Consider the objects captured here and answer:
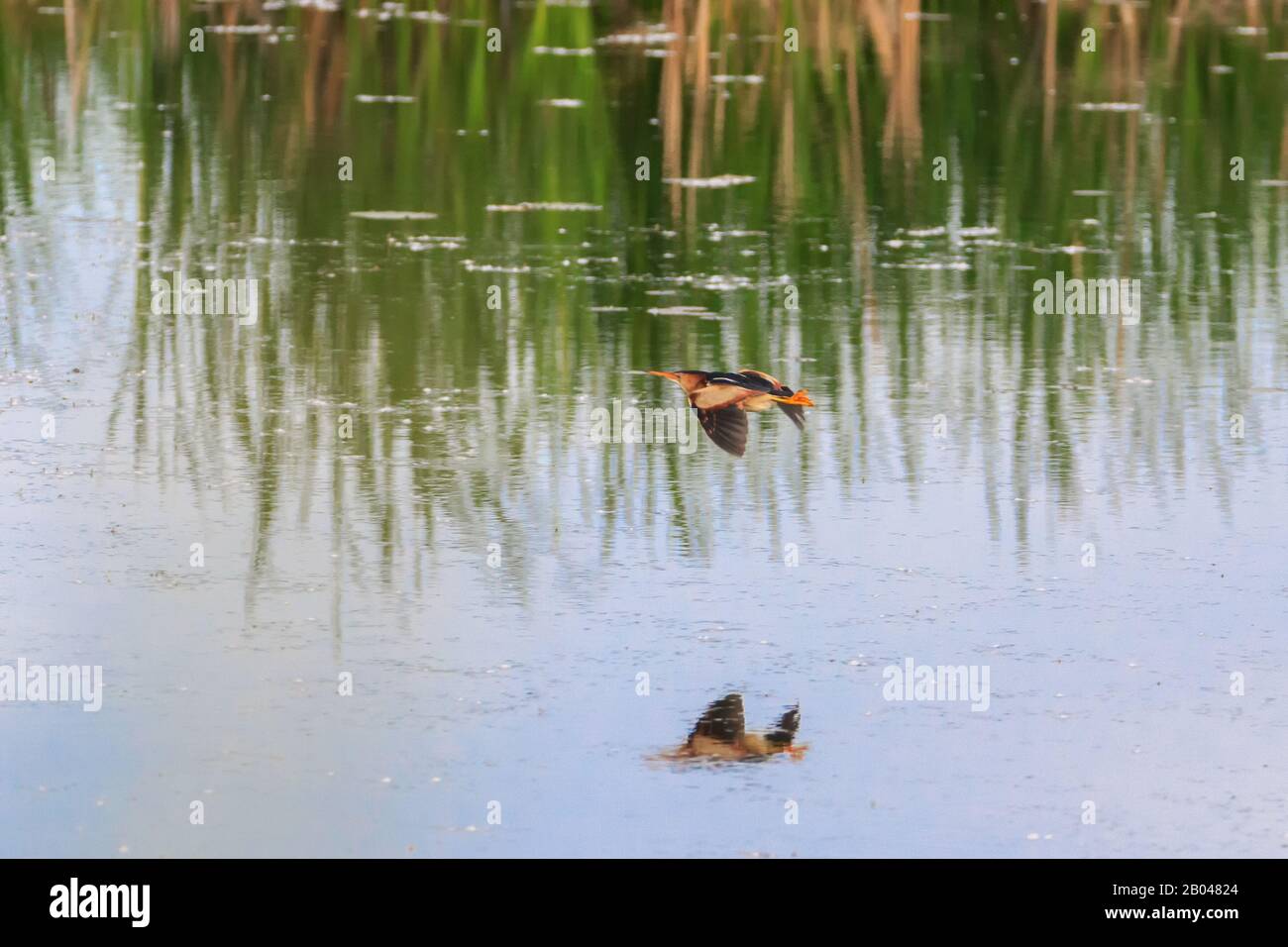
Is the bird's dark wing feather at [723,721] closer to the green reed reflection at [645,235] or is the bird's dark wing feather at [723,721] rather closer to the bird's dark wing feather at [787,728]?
the bird's dark wing feather at [787,728]

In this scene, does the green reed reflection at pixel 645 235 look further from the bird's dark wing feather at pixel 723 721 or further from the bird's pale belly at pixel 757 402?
the bird's dark wing feather at pixel 723 721

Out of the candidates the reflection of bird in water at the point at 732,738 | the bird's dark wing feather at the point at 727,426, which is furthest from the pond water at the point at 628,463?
the bird's dark wing feather at the point at 727,426

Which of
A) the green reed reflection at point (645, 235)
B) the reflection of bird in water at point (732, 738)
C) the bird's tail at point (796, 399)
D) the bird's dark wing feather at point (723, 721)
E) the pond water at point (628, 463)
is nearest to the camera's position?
the pond water at point (628, 463)

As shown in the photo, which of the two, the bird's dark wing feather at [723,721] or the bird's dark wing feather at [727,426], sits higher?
the bird's dark wing feather at [727,426]

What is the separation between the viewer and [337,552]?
23.7ft

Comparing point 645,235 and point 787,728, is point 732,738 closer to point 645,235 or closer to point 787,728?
point 787,728

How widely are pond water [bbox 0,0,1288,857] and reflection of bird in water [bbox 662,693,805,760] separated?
0.04 m

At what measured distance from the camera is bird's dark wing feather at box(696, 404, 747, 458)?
776 cm

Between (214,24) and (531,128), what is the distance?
4009 mm

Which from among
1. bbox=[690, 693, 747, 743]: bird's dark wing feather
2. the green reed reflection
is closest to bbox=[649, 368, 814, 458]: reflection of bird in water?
the green reed reflection

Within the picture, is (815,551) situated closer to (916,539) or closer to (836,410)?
(916,539)

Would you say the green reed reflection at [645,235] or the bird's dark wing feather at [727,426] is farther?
the green reed reflection at [645,235]

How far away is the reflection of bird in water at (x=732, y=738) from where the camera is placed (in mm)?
5879

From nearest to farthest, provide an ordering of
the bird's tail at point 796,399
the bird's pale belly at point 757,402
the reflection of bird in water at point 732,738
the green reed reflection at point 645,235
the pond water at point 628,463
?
1. the pond water at point 628,463
2. the reflection of bird in water at point 732,738
3. the bird's tail at point 796,399
4. the bird's pale belly at point 757,402
5. the green reed reflection at point 645,235
